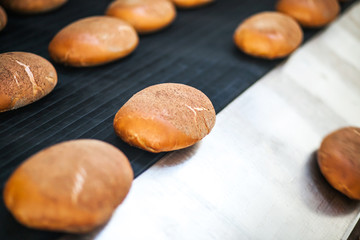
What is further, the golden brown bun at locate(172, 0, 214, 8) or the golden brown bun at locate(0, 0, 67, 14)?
the golden brown bun at locate(172, 0, 214, 8)

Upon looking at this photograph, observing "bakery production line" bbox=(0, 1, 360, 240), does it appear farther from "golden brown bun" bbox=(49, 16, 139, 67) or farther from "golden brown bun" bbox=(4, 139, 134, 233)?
"golden brown bun" bbox=(49, 16, 139, 67)

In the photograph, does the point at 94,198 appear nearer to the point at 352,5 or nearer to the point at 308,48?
the point at 308,48

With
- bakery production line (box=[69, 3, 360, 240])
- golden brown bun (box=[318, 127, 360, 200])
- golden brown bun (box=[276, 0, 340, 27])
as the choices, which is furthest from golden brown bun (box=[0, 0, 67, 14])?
golden brown bun (box=[318, 127, 360, 200])

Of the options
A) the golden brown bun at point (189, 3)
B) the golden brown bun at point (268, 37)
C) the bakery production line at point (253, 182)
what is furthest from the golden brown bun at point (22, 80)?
the golden brown bun at point (189, 3)

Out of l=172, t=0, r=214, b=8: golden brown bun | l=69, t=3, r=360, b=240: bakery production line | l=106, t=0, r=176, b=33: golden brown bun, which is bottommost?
l=69, t=3, r=360, b=240: bakery production line

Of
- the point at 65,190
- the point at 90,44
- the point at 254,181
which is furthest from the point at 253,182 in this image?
the point at 90,44

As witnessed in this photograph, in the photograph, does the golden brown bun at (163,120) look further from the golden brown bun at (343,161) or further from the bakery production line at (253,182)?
the golden brown bun at (343,161)

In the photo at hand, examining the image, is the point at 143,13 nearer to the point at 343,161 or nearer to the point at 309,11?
→ the point at 309,11
